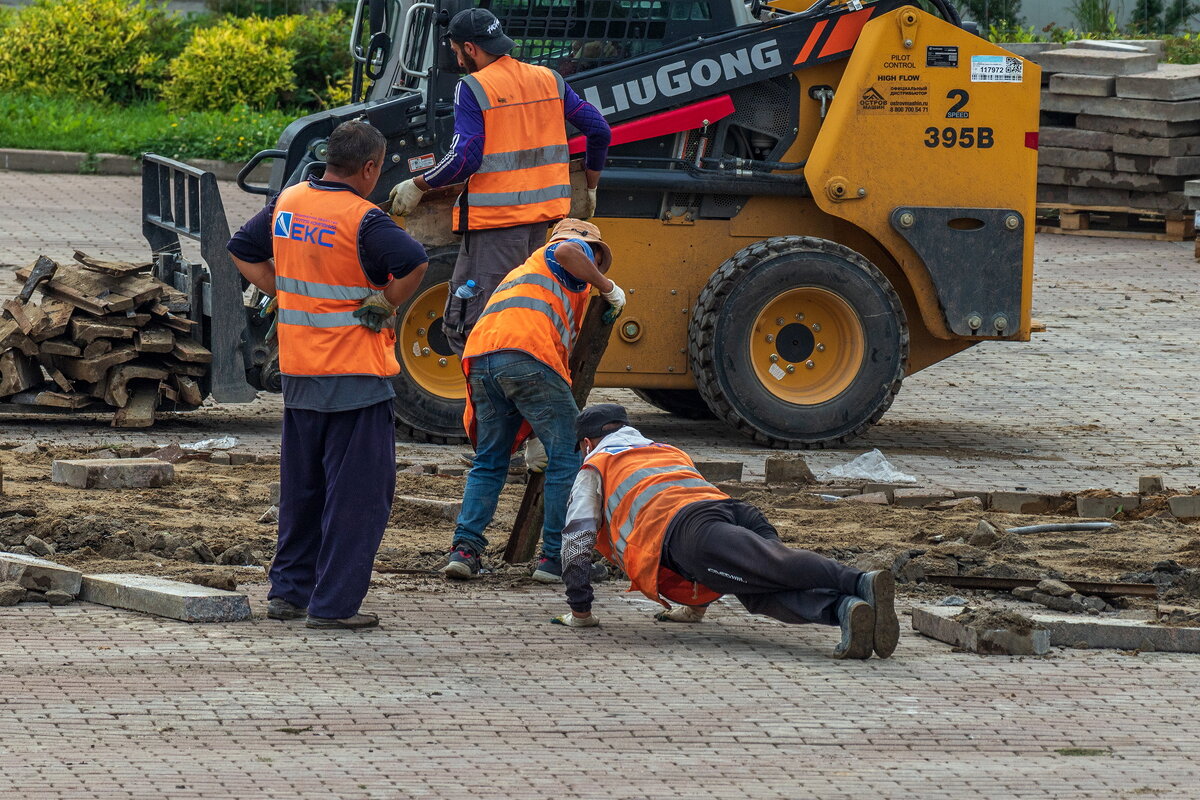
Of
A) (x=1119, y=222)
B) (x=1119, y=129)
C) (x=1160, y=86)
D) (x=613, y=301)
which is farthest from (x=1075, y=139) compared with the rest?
(x=613, y=301)

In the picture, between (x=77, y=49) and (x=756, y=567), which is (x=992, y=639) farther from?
(x=77, y=49)

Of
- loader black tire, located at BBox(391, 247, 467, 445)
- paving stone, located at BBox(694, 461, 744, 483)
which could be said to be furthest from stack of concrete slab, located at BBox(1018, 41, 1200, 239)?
paving stone, located at BBox(694, 461, 744, 483)

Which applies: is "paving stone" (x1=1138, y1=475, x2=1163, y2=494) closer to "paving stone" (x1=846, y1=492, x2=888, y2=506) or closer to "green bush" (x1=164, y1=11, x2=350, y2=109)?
"paving stone" (x1=846, y1=492, x2=888, y2=506)

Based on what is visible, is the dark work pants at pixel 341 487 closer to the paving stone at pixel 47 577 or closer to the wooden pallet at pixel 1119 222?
the paving stone at pixel 47 577

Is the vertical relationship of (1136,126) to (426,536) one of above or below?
above

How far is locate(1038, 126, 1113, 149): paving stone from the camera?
18938mm

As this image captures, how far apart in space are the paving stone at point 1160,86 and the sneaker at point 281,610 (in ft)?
46.5

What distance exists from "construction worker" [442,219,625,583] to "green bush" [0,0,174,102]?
1705 cm

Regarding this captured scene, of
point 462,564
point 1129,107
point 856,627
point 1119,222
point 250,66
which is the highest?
point 250,66

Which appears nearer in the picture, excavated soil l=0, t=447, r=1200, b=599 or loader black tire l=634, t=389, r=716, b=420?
excavated soil l=0, t=447, r=1200, b=599

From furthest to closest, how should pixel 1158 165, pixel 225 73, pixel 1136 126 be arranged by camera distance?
pixel 225 73, pixel 1136 126, pixel 1158 165

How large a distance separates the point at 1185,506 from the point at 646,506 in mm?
3473

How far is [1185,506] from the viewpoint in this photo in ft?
28.5

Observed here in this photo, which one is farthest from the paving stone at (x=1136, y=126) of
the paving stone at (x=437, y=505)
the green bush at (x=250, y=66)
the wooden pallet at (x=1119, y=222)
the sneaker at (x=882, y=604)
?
the sneaker at (x=882, y=604)
